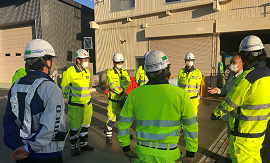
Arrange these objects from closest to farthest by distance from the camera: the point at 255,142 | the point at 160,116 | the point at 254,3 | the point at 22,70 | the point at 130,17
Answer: the point at 160,116 → the point at 255,142 → the point at 22,70 → the point at 254,3 → the point at 130,17

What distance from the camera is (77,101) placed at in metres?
4.25

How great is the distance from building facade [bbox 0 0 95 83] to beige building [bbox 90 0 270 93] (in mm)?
4073

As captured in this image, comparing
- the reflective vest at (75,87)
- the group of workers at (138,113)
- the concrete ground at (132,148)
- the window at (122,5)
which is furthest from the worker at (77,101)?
the window at (122,5)

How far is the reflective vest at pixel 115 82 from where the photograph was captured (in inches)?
191

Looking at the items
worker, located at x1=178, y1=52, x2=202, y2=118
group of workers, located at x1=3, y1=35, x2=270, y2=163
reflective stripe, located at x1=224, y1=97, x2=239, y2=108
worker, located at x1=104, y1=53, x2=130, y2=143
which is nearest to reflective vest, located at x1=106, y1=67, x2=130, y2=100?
worker, located at x1=104, y1=53, x2=130, y2=143

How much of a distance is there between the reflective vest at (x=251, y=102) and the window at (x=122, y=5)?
506 inches

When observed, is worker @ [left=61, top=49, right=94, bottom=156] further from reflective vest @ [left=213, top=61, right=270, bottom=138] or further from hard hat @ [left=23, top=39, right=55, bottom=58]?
reflective vest @ [left=213, top=61, right=270, bottom=138]

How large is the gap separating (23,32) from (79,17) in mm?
5506

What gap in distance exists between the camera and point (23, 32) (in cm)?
1778

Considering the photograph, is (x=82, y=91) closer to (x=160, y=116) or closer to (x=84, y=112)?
(x=84, y=112)

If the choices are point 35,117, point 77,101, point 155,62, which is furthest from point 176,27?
point 35,117

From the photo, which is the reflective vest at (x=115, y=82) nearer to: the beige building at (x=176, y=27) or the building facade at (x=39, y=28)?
the beige building at (x=176, y=27)

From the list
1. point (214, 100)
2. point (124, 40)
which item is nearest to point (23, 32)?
point (124, 40)

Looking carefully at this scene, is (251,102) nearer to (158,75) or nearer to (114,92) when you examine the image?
(158,75)
